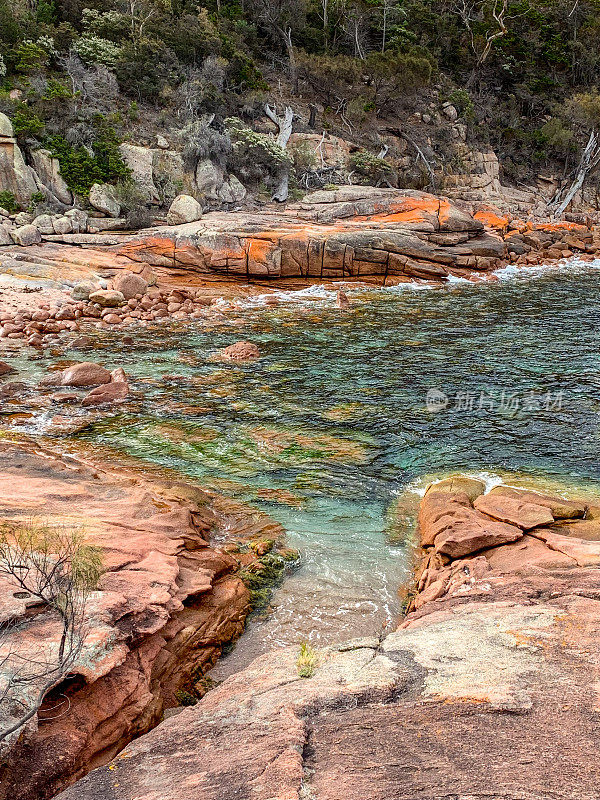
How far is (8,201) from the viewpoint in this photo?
85.9 ft

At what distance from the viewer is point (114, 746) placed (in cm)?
466

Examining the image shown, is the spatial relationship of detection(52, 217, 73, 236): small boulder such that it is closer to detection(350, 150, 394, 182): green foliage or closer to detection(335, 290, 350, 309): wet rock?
detection(335, 290, 350, 309): wet rock

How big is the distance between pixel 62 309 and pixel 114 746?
18000 millimetres

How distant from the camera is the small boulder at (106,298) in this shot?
70.4 ft

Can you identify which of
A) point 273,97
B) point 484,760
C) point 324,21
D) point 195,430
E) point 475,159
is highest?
point 324,21

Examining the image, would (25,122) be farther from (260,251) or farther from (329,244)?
(329,244)

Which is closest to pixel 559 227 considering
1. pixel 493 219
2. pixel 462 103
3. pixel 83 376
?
pixel 493 219

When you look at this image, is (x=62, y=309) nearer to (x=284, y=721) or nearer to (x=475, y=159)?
(x=284, y=721)

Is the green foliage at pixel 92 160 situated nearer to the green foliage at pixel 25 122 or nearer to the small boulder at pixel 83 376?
the green foliage at pixel 25 122

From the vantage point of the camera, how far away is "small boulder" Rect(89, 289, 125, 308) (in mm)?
21453

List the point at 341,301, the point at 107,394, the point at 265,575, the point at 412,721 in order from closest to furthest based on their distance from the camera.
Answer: the point at 412,721 < the point at 265,575 < the point at 107,394 < the point at 341,301

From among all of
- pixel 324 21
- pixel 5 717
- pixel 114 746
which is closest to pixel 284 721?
pixel 114 746

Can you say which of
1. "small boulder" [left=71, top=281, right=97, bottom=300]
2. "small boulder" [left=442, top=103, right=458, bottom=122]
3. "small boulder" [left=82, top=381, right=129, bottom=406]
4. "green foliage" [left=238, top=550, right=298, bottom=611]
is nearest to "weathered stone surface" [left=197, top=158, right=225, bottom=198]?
"small boulder" [left=71, top=281, right=97, bottom=300]

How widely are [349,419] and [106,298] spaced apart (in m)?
13.0
